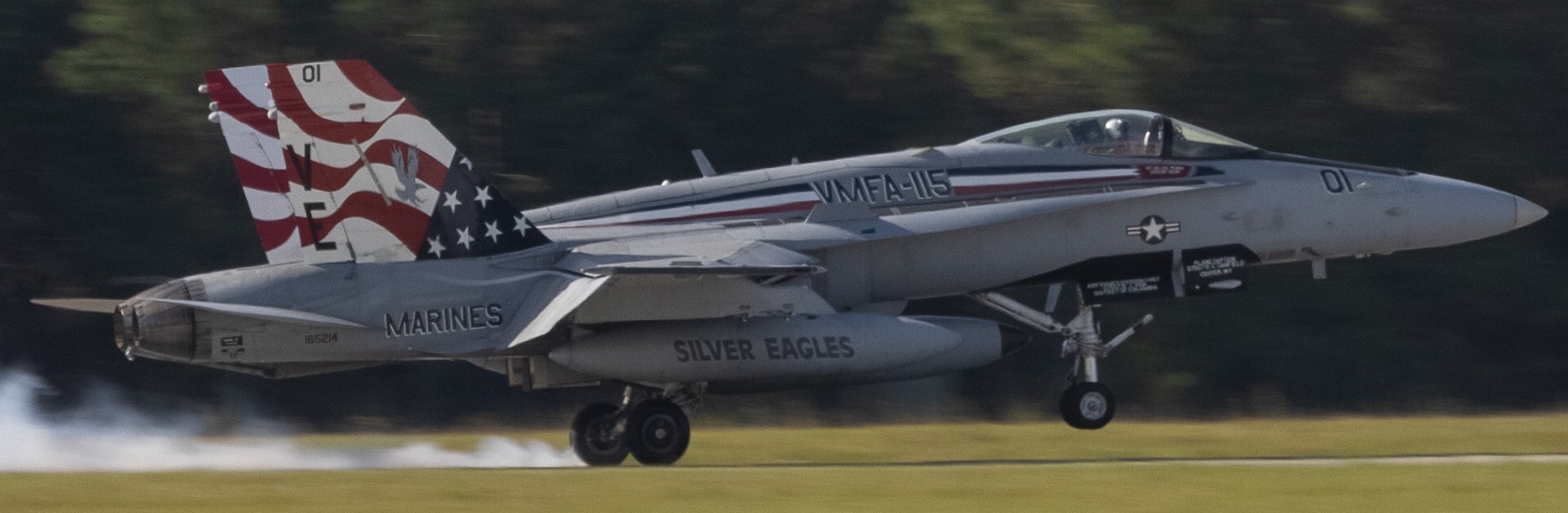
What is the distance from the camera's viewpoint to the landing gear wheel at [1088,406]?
15.7 meters

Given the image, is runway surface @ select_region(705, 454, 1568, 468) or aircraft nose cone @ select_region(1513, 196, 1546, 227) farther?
aircraft nose cone @ select_region(1513, 196, 1546, 227)

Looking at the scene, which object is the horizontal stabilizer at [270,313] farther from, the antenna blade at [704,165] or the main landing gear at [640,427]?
the antenna blade at [704,165]

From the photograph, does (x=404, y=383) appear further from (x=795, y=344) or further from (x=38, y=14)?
(x=795, y=344)

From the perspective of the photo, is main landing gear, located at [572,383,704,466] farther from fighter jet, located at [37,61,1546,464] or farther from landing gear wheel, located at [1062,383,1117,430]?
landing gear wheel, located at [1062,383,1117,430]

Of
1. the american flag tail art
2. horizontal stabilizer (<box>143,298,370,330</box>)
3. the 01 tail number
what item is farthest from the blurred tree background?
horizontal stabilizer (<box>143,298,370,330</box>)

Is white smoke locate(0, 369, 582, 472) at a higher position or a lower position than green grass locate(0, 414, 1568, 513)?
higher

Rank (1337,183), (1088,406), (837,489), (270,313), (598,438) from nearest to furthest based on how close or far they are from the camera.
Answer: (837,489)
(270,313)
(598,438)
(1088,406)
(1337,183)

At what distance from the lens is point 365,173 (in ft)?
46.9

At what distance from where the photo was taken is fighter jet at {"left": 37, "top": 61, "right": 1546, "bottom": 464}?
14172 millimetres

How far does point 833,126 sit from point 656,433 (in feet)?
49.0

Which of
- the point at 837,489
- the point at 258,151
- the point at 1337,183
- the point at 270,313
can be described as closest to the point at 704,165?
the point at 258,151

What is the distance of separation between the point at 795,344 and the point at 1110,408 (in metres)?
2.98

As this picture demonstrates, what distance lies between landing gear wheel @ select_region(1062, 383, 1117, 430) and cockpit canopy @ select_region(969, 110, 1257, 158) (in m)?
1.97

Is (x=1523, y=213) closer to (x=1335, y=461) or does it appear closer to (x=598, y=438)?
(x=1335, y=461)
